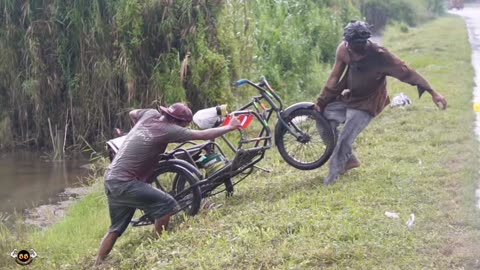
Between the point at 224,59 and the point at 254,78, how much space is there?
1638 millimetres

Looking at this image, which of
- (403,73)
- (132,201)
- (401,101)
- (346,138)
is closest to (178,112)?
(132,201)

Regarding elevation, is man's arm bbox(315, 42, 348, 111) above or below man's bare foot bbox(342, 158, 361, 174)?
above

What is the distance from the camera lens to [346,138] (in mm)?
7648

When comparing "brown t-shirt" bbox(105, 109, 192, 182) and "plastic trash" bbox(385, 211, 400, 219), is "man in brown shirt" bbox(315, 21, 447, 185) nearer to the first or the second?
"plastic trash" bbox(385, 211, 400, 219)

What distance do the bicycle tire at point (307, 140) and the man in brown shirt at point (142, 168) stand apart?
1243 millimetres

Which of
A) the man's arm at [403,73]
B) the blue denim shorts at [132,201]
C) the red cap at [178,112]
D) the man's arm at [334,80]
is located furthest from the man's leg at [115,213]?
the man's arm at [403,73]

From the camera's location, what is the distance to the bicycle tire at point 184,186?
737 cm

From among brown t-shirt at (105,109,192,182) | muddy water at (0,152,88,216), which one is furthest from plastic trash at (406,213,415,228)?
muddy water at (0,152,88,216)

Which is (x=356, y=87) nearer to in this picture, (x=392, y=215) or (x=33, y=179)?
(x=392, y=215)

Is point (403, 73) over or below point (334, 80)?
over

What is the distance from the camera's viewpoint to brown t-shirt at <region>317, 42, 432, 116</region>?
7.35m

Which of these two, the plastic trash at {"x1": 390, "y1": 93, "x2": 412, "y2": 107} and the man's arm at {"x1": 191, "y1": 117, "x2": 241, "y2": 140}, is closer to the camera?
the man's arm at {"x1": 191, "y1": 117, "x2": 241, "y2": 140}

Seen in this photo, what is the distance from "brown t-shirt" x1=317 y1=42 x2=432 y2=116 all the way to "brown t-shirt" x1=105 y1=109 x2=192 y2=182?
188 cm

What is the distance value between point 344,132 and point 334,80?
1.84 feet
